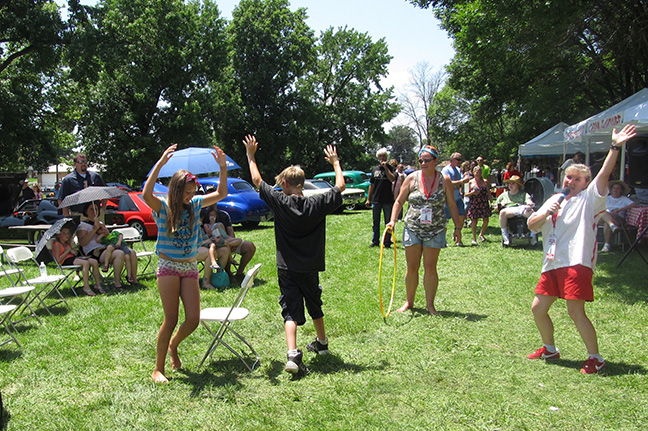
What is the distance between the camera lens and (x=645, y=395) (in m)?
3.64

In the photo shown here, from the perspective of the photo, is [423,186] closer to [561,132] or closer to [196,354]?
[196,354]

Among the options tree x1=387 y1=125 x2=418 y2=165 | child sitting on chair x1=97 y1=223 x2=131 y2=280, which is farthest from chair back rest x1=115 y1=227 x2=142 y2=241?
tree x1=387 y1=125 x2=418 y2=165

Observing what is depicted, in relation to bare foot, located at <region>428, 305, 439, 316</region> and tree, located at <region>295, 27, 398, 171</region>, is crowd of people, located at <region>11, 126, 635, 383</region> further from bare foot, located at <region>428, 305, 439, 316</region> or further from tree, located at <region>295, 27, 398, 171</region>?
tree, located at <region>295, 27, 398, 171</region>

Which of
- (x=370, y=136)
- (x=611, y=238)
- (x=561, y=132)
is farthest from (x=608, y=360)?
(x=370, y=136)

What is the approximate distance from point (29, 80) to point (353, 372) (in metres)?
27.3

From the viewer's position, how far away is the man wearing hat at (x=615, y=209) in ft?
30.8

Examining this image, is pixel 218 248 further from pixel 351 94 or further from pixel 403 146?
pixel 403 146

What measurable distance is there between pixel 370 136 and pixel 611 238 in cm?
3068

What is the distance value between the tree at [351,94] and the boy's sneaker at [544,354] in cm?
3377

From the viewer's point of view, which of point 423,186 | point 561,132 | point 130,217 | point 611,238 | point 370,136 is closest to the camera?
point 423,186

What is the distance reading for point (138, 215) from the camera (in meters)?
13.0

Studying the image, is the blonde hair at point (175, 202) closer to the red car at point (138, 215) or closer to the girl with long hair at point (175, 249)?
the girl with long hair at point (175, 249)

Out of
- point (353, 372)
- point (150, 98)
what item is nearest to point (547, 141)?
point (353, 372)

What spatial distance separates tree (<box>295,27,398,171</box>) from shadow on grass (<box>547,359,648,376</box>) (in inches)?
1336
